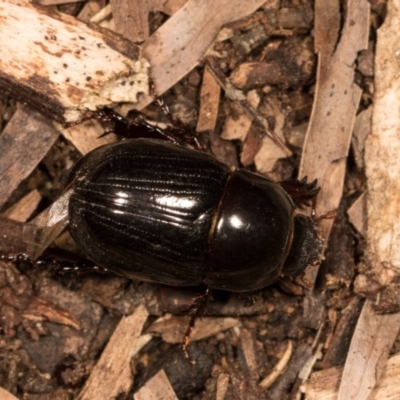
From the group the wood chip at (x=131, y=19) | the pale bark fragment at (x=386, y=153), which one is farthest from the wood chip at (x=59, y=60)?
the pale bark fragment at (x=386, y=153)

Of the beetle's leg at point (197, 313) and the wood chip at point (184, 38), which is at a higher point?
the wood chip at point (184, 38)

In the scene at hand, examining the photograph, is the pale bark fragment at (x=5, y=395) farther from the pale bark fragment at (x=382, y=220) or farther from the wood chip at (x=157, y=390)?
the pale bark fragment at (x=382, y=220)

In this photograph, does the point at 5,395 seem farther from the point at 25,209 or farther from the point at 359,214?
the point at 359,214

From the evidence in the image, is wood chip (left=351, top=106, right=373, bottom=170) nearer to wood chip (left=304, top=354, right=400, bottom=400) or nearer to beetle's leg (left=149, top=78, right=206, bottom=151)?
beetle's leg (left=149, top=78, right=206, bottom=151)

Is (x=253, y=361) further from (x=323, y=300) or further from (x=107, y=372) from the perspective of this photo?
(x=107, y=372)

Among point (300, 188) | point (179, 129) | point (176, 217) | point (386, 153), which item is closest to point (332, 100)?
point (386, 153)

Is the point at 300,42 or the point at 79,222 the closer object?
the point at 79,222

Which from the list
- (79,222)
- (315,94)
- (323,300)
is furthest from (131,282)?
(315,94)
